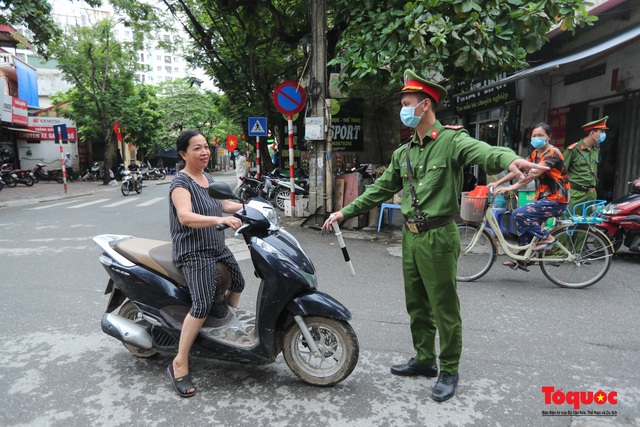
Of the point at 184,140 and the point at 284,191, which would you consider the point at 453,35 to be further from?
the point at 284,191

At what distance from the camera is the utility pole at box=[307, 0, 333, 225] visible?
7.24 m

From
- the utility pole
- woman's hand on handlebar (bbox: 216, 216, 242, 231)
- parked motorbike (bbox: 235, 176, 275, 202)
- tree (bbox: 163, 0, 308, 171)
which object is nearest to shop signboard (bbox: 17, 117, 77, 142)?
tree (bbox: 163, 0, 308, 171)

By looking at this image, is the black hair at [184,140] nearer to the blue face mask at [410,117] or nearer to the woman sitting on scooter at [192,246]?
the woman sitting on scooter at [192,246]

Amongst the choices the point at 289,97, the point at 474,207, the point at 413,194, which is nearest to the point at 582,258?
the point at 474,207

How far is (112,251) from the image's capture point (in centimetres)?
272

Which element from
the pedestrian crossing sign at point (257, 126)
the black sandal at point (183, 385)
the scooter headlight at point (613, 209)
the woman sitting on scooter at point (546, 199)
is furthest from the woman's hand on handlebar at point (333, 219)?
the pedestrian crossing sign at point (257, 126)

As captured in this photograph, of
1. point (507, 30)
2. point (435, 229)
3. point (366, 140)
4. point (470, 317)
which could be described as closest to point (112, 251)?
point (435, 229)

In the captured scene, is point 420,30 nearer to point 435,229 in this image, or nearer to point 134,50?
point 435,229

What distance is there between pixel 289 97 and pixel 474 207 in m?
4.40

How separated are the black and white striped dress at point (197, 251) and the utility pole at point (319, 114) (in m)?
5.23

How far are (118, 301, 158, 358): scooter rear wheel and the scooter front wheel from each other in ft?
3.55

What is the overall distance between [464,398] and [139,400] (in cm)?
196

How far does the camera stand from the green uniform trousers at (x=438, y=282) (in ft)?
7.80

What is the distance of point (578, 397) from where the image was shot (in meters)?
2.43
